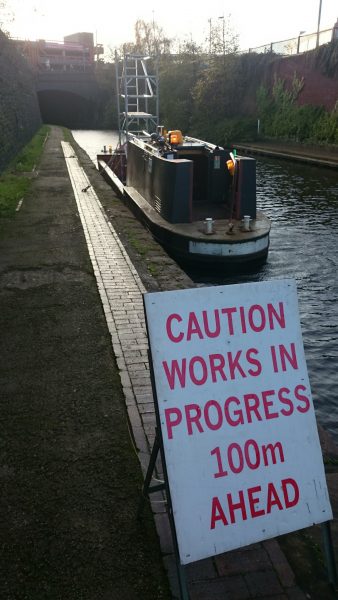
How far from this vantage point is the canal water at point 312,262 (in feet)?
25.6

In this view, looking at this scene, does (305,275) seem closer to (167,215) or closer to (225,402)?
(167,215)

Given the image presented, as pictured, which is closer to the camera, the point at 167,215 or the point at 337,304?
the point at 337,304

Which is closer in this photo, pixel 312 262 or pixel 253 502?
pixel 253 502

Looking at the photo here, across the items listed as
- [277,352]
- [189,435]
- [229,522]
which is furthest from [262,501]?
[277,352]

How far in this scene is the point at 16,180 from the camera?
765 inches

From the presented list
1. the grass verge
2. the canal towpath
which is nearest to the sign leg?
the canal towpath

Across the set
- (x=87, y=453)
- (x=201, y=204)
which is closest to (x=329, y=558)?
(x=87, y=453)

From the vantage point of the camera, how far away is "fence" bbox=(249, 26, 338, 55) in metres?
37.7

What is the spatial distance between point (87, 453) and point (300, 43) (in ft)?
151

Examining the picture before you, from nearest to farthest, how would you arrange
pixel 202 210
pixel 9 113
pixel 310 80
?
pixel 202 210 → pixel 9 113 → pixel 310 80

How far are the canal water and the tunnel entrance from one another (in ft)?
197

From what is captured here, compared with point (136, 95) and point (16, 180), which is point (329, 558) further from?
point (136, 95)

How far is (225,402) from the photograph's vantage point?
3.23 metres

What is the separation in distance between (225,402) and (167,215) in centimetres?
980
